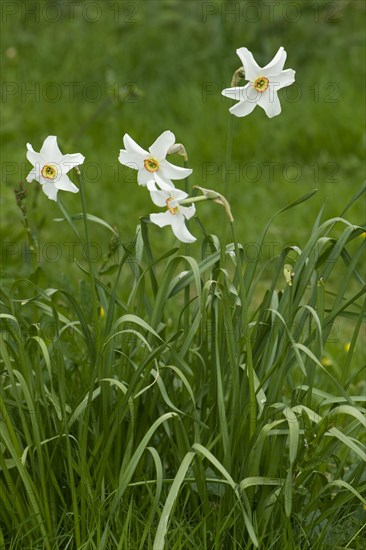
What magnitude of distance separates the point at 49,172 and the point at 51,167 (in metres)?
0.01

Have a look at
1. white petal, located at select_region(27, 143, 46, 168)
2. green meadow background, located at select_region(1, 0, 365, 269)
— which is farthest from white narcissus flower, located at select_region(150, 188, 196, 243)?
green meadow background, located at select_region(1, 0, 365, 269)

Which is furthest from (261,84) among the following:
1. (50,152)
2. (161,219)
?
(50,152)

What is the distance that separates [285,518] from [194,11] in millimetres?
4595

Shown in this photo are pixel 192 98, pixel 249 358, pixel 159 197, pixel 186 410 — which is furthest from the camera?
pixel 192 98

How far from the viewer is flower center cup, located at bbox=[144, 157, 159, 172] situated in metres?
1.96

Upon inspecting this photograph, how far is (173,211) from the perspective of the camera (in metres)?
1.93

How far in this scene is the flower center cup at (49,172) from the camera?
6.47 ft

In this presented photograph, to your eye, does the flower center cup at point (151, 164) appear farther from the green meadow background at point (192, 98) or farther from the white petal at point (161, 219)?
the green meadow background at point (192, 98)

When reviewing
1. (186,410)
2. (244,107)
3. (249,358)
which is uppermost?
(244,107)

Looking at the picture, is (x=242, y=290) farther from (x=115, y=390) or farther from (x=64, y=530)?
(x=64, y=530)

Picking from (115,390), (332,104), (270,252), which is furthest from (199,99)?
(115,390)

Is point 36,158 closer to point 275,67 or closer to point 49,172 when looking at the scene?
point 49,172

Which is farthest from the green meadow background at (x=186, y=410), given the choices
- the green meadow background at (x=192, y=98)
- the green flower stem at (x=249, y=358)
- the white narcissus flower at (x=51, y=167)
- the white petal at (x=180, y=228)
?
the green meadow background at (x=192, y=98)

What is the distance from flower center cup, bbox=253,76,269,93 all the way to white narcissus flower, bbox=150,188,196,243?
0.88ft
